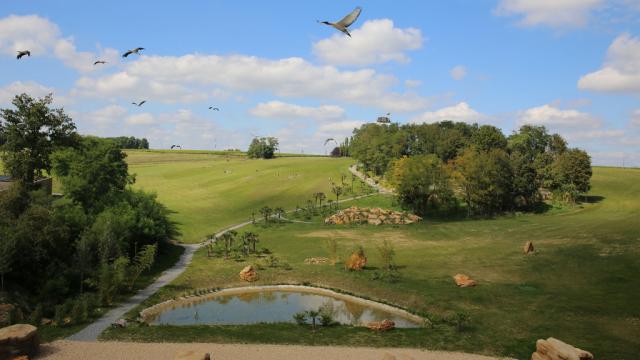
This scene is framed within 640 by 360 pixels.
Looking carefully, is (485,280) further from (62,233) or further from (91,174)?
(91,174)

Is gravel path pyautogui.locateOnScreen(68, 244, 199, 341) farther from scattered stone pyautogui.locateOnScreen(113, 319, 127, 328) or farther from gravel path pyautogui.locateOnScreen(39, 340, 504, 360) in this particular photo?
gravel path pyautogui.locateOnScreen(39, 340, 504, 360)

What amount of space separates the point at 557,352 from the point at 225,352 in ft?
55.3

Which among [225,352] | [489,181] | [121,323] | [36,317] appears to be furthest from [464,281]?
[489,181]

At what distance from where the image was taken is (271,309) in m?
36.7

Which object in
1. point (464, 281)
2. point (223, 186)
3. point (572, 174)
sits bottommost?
point (464, 281)

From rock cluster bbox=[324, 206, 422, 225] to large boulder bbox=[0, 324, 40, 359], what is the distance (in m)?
56.7

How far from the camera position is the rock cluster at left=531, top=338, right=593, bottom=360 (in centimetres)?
2241

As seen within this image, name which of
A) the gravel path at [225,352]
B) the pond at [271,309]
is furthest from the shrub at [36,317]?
the pond at [271,309]

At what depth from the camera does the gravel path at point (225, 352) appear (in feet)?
84.3

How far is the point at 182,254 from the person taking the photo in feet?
193

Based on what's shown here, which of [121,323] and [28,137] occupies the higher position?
[28,137]

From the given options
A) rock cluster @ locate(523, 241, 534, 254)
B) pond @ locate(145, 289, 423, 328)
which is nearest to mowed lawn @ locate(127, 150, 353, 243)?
pond @ locate(145, 289, 423, 328)

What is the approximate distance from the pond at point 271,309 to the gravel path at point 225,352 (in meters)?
5.39

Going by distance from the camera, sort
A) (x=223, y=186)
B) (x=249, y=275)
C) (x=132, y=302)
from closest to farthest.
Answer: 1. (x=132, y=302)
2. (x=249, y=275)
3. (x=223, y=186)
